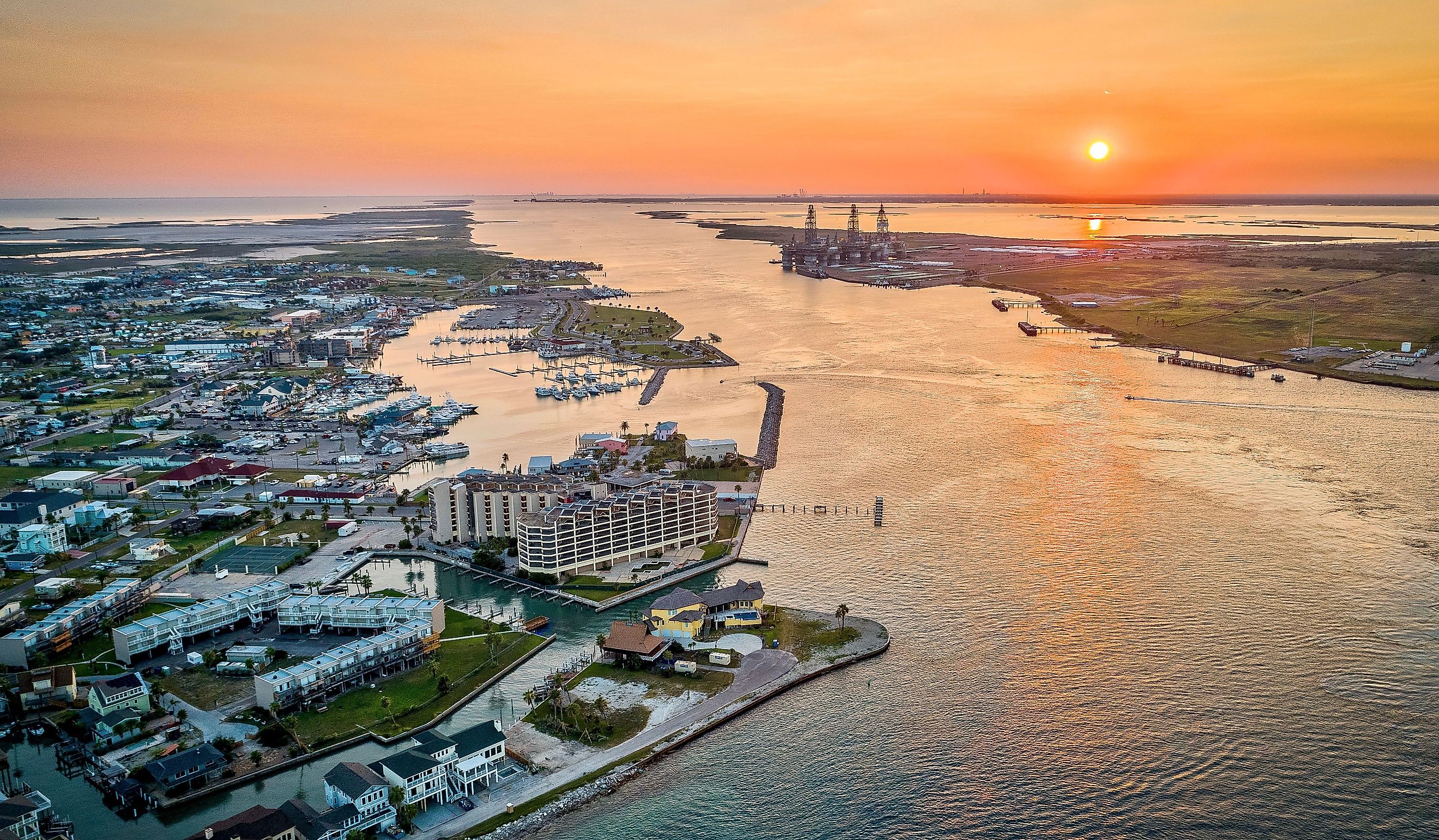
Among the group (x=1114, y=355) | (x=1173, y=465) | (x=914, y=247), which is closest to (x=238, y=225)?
(x=914, y=247)

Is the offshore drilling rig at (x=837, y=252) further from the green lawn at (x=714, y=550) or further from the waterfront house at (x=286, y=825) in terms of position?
the waterfront house at (x=286, y=825)

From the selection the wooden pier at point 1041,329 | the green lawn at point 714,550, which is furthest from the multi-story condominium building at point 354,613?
the wooden pier at point 1041,329

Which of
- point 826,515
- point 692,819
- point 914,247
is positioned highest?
point 914,247

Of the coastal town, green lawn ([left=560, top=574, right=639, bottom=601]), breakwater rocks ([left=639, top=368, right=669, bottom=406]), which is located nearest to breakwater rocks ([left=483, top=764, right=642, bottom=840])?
the coastal town

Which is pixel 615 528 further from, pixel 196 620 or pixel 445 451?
pixel 445 451

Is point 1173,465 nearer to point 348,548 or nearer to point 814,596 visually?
point 814,596

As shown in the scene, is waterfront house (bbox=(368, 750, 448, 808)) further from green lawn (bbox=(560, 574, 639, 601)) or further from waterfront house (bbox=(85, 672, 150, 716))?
green lawn (bbox=(560, 574, 639, 601))
